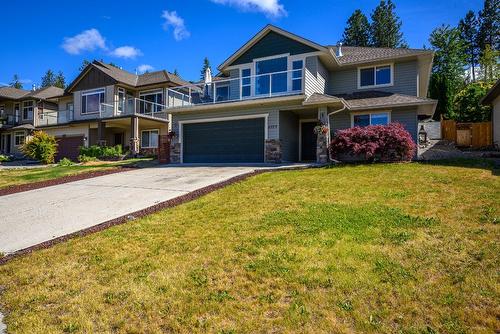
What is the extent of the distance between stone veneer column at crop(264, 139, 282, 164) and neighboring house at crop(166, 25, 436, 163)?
0.05m

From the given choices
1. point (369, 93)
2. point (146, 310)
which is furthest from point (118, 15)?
point (146, 310)

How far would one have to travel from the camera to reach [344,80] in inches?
779

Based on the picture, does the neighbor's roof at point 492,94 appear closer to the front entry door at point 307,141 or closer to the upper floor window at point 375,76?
the upper floor window at point 375,76

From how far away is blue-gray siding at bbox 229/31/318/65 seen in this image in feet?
59.3

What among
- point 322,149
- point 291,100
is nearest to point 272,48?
point 291,100

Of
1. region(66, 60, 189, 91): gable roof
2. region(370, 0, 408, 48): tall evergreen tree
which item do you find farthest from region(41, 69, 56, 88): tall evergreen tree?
region(370, 0, 408, 48): tall evergreen tree

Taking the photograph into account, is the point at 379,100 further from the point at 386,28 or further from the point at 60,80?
the point at 60,80

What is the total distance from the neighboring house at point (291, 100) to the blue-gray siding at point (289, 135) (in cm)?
5

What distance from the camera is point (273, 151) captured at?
16.8m

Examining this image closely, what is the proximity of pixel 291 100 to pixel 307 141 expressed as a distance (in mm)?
4146

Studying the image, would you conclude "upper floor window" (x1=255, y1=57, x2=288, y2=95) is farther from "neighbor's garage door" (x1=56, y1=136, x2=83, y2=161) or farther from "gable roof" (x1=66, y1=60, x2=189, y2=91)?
"neighbor's garage door" (x1=56, y1=136, x2=83, y2=161)

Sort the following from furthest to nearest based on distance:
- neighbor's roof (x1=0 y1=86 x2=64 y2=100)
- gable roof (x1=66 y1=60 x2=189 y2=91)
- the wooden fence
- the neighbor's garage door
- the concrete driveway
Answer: neighbor's roof (x1=0 y1=86 x2=64 y2=100)
the neighbor's garage door
gable roof (x1=66 y1=60 x2=189 y2=91)
the wooden fence
the concrete driveway

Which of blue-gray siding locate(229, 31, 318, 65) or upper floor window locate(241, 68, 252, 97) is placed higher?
blue-gray siding locate(229, 31, 318, 65)

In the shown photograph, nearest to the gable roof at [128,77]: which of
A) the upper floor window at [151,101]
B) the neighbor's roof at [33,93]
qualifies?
A: the upper floor window at [151,101]
